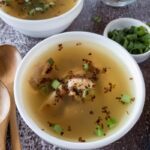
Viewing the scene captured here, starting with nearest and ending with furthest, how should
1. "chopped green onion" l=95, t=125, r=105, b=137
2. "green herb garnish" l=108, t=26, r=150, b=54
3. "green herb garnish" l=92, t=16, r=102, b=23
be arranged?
"chopped green onion" l=95, t=125, r=105, b=137
"green herb garnish" l=108, t=26, r=150, b=54
"green herb garnish" l=92, t=16, r=102, b=23

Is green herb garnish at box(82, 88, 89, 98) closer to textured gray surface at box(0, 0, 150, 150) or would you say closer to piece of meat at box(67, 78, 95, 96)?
piece of meat at box(67, 78, 95, 96)

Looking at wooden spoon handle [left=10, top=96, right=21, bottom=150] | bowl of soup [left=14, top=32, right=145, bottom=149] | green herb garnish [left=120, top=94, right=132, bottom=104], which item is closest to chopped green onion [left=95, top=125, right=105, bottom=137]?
bowl of soup [left=14, top=32, right=145, bottom=149]

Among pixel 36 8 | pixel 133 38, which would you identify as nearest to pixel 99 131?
pixel 133 38

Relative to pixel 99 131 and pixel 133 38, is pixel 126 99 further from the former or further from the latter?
pixel 133 38

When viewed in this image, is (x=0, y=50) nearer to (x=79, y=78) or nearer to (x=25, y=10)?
(x=25, y=10)

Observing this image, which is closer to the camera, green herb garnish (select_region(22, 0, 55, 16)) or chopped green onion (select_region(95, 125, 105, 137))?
chopped green onion (select_region(95, 125, 105, 137))

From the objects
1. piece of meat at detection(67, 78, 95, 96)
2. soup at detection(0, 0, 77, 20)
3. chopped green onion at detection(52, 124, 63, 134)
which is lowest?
chopped green onion at detection(52, 124, 63, 134)

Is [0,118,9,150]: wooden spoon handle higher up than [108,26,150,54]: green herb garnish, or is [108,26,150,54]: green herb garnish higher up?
[108,26,150,54]: green herb garnish
